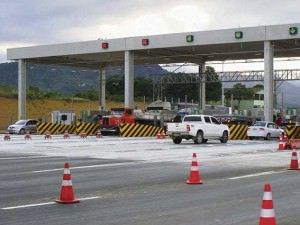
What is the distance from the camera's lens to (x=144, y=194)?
42.1 ft

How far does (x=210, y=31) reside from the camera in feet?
162

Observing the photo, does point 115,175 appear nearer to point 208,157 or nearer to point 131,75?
point 208,157

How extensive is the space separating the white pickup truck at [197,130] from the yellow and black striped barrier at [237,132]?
805 cm

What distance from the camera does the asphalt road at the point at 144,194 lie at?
991 cm

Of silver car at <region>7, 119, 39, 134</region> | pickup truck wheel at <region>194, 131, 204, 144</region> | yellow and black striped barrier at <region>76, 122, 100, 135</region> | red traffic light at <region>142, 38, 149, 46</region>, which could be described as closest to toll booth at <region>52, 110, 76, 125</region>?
silver car at <region>7, 119, 39, 134</region>

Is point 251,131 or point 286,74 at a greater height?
point 286,74

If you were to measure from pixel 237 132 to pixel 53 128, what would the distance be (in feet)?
51.8

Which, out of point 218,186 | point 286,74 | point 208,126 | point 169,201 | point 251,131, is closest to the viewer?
point 169,201

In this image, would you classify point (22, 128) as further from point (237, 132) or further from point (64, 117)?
point (237, 132)

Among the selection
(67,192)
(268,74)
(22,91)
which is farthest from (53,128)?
(67,192)

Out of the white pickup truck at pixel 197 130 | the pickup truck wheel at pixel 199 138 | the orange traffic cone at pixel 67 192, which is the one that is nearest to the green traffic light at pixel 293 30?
the white pickup truck at pixel 197 130

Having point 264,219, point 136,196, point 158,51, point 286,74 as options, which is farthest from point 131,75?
point 264,219

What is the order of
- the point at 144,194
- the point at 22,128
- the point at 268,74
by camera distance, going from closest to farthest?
1. the point at 144,194
2. the point at 268,74
3. the point at 22,128

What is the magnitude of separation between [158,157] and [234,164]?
3.82m
